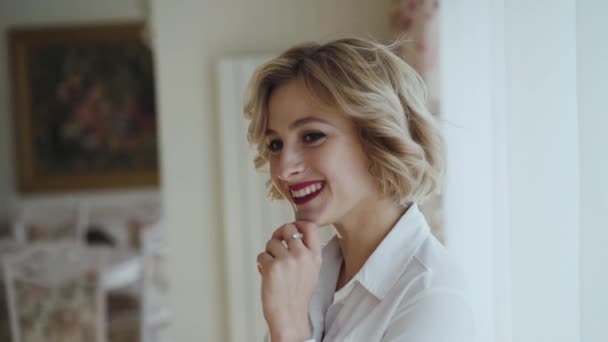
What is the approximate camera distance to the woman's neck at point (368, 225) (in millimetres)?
982

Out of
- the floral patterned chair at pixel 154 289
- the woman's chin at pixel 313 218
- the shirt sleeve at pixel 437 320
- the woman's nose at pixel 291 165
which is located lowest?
the floral patterned chair at pixel 154 289

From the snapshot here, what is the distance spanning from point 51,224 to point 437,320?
490 cm

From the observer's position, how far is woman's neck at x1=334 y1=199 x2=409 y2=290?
982 millimetres

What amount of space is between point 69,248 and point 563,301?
2763 millimetres

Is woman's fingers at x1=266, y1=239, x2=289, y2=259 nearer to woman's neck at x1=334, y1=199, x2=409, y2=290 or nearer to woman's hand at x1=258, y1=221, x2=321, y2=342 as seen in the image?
woman's hand at x1=258, y1=221, x2=321, y2=342

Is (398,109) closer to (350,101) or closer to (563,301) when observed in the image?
(350,101)

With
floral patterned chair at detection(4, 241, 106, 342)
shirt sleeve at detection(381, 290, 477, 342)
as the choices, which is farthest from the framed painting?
shirt sleeve at detection(381, 290, 477, 342)

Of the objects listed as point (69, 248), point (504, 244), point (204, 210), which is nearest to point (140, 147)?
point (69, 248)

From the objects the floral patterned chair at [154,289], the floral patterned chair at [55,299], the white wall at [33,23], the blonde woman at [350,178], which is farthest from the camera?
the white wall at [33,23]

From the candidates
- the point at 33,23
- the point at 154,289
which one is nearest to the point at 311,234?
the point at 154,289

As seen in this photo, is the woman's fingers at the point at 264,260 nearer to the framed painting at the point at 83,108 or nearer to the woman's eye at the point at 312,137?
the woman's eye at the point at 312,137

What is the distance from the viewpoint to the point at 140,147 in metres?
5.93

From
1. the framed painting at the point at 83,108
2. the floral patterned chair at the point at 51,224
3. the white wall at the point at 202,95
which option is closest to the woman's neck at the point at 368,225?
the white wall at the point at 202,95

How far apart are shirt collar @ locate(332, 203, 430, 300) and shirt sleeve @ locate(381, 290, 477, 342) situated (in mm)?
A: 87
